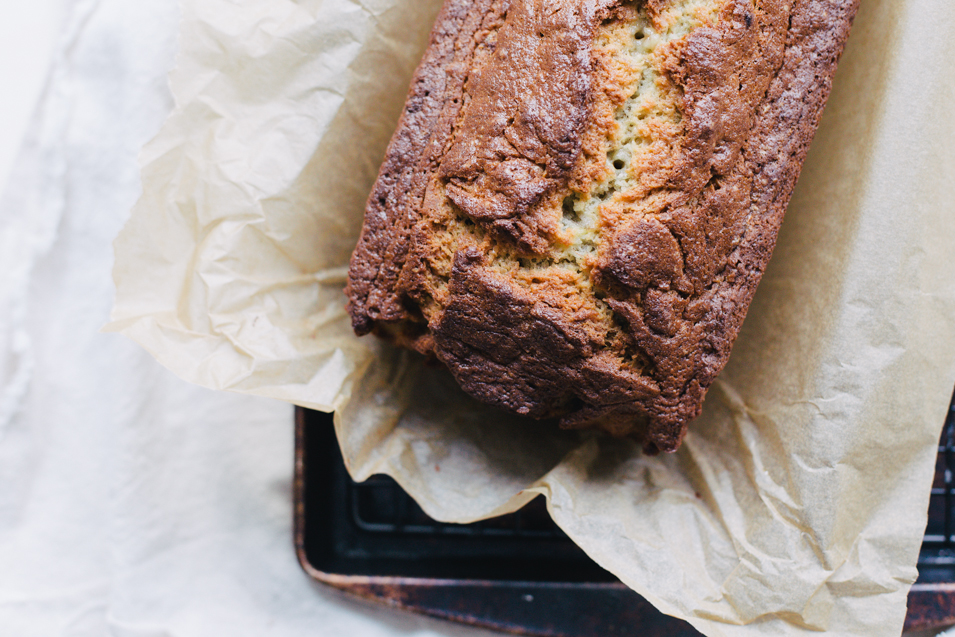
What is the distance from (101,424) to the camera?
6.39 feet

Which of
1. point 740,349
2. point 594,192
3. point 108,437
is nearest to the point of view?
point 594,192

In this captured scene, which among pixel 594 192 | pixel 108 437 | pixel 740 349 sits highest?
pixel 594 192

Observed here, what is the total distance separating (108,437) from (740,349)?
169cm

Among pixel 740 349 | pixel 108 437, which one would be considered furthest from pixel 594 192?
pixel 108 437

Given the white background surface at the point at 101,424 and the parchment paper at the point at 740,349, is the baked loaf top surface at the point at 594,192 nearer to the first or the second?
the parchment paper at the point at 740,349

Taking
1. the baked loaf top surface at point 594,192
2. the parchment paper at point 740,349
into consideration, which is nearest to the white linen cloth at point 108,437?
the parchment paper at point 740,349

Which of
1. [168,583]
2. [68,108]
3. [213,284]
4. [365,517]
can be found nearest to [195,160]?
[213,284]

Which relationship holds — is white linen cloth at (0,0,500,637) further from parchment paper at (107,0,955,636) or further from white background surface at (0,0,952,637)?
parchment paper at (107,0,955,636)

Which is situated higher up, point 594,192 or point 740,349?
point 594,192

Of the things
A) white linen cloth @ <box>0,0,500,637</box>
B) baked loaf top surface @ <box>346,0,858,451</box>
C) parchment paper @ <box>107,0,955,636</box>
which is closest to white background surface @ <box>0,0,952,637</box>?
white linen cloth @ <box>0,0,500,637</box>

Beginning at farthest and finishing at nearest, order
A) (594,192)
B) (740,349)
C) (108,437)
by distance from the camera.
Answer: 1. (108,437)
2. (740,349)
3. (594,192)

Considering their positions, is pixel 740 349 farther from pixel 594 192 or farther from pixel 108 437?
pixel 108 437

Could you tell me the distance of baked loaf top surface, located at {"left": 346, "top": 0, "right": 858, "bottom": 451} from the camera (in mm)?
1375

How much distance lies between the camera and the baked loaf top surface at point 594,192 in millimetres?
1375
